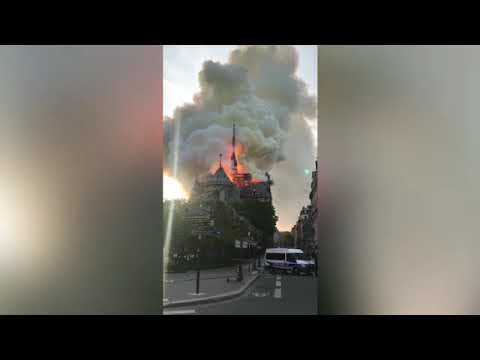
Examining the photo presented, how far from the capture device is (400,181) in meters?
4.10

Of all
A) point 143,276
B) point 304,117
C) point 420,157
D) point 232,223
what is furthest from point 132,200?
point 420,157

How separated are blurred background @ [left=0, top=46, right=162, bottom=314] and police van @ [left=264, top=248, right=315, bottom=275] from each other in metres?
1.46

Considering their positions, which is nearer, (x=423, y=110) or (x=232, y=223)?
(x=423, y=110)

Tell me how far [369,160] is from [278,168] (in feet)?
3.71

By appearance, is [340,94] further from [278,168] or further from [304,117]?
[278,168]

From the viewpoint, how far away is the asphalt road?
13.9 ft

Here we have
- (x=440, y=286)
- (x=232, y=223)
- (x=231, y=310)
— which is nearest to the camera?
(x=440, y=286)

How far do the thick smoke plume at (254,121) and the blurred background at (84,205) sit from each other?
41 cm

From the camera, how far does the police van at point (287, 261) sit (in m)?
4.38

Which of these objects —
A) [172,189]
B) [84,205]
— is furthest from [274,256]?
[84,205]

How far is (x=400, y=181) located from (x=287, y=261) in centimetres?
173

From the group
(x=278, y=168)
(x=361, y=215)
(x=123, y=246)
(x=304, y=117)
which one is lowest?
(x=123, y=246)

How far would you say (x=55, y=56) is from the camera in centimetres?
429

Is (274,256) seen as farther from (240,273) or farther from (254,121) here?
(254,121)
